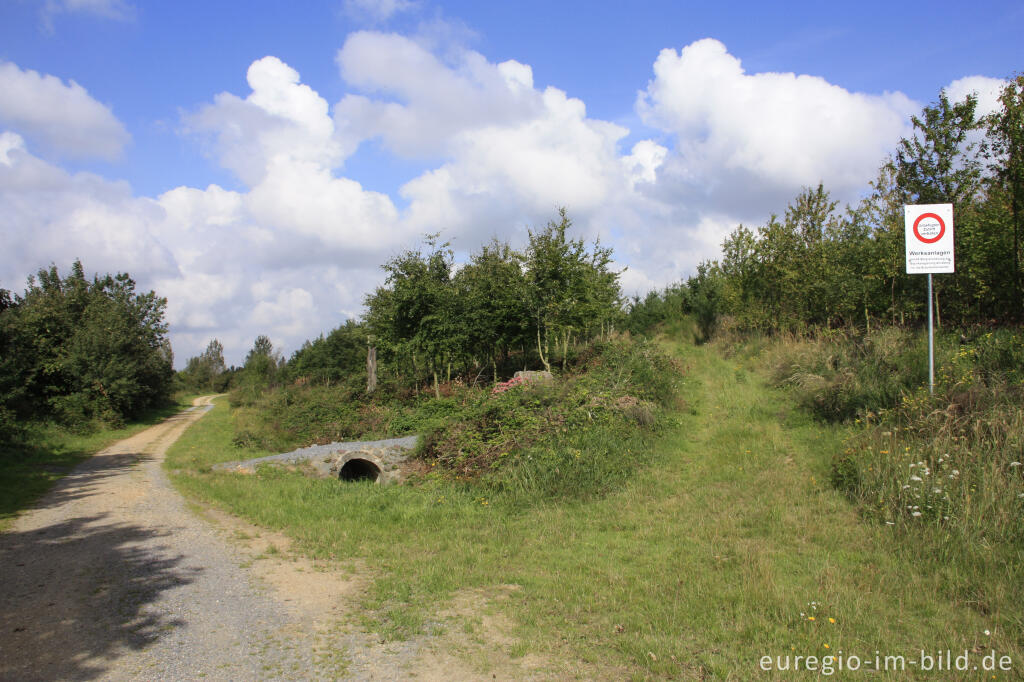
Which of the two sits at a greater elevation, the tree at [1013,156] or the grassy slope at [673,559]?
the tree at [1013,156]

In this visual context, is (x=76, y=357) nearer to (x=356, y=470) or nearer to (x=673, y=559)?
(x=356, y=470)

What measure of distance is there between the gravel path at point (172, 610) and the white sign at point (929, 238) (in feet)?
31.4

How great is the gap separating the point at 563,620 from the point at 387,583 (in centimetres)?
201

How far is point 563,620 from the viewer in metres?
4.77

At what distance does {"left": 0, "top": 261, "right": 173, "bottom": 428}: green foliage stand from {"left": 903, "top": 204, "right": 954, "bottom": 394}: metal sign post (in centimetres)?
2318

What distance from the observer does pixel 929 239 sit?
9141 millimetres

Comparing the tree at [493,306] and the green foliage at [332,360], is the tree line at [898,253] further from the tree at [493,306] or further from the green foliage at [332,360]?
the green foliage at [332,360]

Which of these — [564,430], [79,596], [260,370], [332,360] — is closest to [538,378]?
[564,430]

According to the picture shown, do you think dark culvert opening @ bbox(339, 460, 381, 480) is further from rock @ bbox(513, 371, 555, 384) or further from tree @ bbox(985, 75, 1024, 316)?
tree @ bbox(985, 75, 1024, 316)

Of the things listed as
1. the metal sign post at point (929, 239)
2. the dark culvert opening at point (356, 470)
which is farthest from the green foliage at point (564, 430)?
the metal sign post at point (929, 239)

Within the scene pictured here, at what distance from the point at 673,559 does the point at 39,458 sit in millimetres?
17690

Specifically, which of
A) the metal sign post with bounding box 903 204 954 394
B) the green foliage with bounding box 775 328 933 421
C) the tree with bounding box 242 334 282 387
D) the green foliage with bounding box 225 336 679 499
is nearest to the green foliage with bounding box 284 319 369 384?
the tree with bounding box 242 334 282 387

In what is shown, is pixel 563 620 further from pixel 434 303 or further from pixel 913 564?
pixel 434 303

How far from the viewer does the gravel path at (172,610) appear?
405 cm
